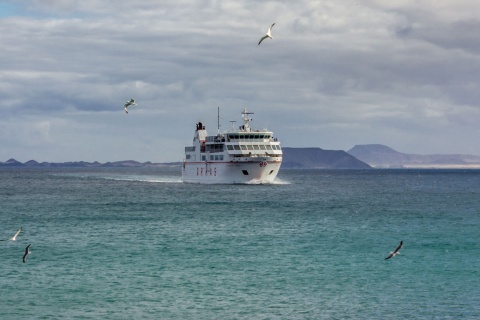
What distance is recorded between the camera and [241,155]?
480 ft

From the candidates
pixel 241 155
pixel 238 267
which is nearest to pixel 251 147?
pixel 241 155

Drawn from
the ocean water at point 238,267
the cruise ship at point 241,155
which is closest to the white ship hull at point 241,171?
the cruise ship at point 241,155

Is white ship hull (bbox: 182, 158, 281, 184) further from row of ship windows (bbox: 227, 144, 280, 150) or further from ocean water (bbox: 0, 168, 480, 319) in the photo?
ocean water (bbox: 0, 168, 480, 319)

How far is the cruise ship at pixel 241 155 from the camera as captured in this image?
5782 inches

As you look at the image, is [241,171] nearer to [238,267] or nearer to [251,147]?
[251,147]

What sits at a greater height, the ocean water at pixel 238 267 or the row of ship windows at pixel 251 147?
the row of ship windows at pixel 251 147

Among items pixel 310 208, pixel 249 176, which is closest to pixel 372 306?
pixel 310 208

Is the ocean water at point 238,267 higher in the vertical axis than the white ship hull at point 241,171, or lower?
lower

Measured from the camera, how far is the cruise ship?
482ft

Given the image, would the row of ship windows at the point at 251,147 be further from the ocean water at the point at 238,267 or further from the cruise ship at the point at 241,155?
the ocean water at the point at 238,267

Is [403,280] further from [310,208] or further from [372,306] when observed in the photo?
[310,208]

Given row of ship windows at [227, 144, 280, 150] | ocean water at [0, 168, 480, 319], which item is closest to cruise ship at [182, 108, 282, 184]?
row of ship windows at [227, 144, 280, 150]

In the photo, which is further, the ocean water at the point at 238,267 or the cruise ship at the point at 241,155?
the cruise ship at the point at 241,155

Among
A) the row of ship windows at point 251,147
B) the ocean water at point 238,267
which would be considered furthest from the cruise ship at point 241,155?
the ocean water at point 238,267
